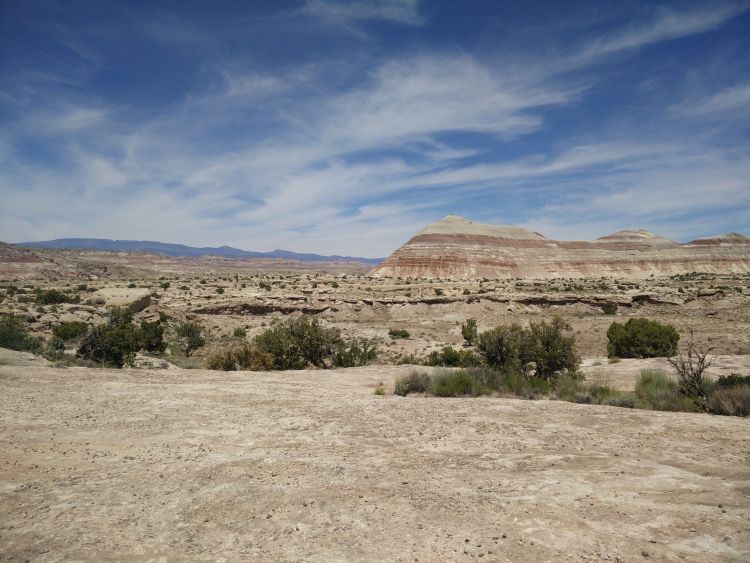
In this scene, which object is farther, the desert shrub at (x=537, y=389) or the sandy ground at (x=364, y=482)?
the desert shrub at (x=537, y=389)

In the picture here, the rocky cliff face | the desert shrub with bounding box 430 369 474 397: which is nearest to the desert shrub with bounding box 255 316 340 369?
the desert shrub with bounding box 430 369 474 397

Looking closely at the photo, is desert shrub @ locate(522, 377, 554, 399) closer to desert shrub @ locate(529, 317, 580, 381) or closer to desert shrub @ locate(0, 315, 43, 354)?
desert shrub @ locate(529, 317, 580, 381)

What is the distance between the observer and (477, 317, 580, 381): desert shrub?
51.3 feet

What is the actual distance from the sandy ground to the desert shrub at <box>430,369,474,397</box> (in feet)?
5.49

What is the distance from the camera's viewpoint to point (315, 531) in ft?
15.8

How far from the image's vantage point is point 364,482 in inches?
238

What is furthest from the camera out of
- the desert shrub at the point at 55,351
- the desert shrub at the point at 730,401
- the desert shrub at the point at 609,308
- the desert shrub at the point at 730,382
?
the desert shrub at the point at 609,308

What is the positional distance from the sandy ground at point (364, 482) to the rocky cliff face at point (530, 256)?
68916 mm

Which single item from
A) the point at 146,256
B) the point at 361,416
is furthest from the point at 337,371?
the point at 146,256

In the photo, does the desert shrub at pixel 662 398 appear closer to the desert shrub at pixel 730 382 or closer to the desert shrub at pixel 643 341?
the desert shrub at pixel 730 382

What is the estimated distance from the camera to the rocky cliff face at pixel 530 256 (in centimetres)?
7944

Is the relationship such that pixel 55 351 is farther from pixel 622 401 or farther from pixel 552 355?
pixel 622 401

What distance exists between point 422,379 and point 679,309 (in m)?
37.1

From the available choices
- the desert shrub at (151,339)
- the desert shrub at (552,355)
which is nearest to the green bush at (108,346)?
the desert shrub at (151,339)
